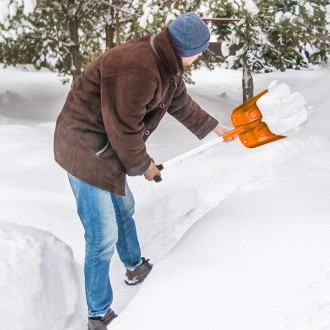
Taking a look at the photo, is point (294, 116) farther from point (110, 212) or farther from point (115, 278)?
point (115, 278)

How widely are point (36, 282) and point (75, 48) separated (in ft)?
19.9

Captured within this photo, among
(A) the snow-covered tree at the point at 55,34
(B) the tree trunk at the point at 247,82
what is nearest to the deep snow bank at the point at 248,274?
(B) the tree trunk at the point at 247,82

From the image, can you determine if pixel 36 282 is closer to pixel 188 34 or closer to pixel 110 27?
pixel 188 34

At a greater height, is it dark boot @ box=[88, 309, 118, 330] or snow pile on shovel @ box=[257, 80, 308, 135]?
snow pile on shovel @ box=[257, 80, 308, 135]

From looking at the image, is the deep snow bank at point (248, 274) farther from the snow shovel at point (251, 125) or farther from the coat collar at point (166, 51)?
the coat collar at point (166, 51)

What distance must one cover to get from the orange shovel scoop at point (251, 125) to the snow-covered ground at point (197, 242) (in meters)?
0.34

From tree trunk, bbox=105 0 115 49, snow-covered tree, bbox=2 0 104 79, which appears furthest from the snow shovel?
tree trunk, bbox=105 0 115 49

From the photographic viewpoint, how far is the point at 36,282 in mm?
2588

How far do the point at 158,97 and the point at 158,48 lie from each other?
23 centimetres

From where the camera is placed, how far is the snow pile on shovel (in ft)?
9.68

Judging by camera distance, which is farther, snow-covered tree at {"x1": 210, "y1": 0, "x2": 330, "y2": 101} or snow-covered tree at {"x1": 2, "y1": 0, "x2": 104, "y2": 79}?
snow-covered tree at {"x1": 2, "y1": 0, "x2": 104, "y2": 79}

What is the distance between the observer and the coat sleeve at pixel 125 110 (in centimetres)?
197

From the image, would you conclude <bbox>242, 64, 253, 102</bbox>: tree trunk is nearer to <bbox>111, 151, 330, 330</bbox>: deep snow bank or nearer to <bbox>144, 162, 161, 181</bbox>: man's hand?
<bbox>111, 151, 330, 330</bbox>: deep snow bank

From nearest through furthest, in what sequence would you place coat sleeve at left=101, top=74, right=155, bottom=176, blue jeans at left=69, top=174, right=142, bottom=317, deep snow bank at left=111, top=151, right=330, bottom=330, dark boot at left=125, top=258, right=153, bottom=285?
1. deep snow bank at left=111, top=151, right=330, bottom=330
2. coat sleeve at left=101, top=74, right=155, bottom=176
3. blue jeans at left=69, top=174, right=142, bottom=317
4. dark boot at left=125, top=258, right=153, bottom=285
